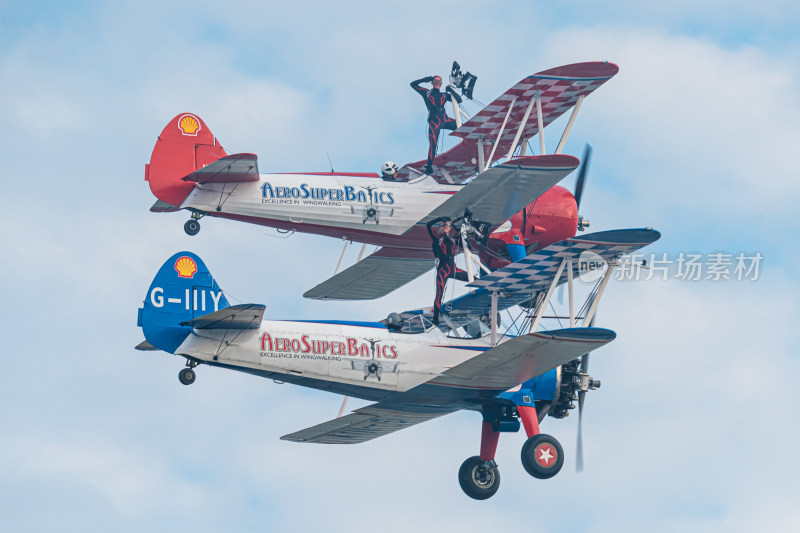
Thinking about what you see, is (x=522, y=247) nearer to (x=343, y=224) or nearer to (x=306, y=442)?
(x=343, y=224)

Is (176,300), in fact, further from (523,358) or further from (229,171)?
(523,358)

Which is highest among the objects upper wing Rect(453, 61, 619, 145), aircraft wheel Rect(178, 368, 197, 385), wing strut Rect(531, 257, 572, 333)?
upper wing Rect(453, 61, 619, 145)

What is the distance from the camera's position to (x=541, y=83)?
28281 millimetres

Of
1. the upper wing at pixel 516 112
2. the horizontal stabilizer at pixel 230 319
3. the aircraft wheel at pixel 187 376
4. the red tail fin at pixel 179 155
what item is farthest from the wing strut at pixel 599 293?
the red tail fin at pixel 179 155

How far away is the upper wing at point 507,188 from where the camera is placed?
26312 millimetres

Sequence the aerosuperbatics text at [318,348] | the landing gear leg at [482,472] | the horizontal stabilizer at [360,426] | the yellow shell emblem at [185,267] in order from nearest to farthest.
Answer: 1. the aerosuperbatics text at [318,348]
2. the yellow shell emblem at [185,267]
3. the landing gear leg at [482,472]
4. the horizontal stabilizer at [360,426]

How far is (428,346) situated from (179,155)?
201 inches

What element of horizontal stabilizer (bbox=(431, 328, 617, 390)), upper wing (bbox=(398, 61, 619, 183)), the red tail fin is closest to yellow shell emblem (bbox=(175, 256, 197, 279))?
the red tail fin

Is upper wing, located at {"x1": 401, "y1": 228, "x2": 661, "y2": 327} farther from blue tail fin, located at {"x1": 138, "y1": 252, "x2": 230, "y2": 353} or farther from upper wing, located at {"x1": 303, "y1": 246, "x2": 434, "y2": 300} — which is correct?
blue tail fin, located at {"x1": 138, "y1": 252, "x2": 230, "y2": 353}

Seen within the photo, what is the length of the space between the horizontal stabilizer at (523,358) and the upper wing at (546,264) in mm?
1041

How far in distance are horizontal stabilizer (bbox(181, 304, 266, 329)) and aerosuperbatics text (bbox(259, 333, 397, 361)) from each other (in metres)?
0.37

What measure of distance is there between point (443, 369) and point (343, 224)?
3208 mm

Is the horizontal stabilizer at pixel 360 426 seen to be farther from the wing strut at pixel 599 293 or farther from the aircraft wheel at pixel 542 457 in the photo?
the wing strut at pixel 599 293

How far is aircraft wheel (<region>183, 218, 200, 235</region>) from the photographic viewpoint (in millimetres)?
27734
